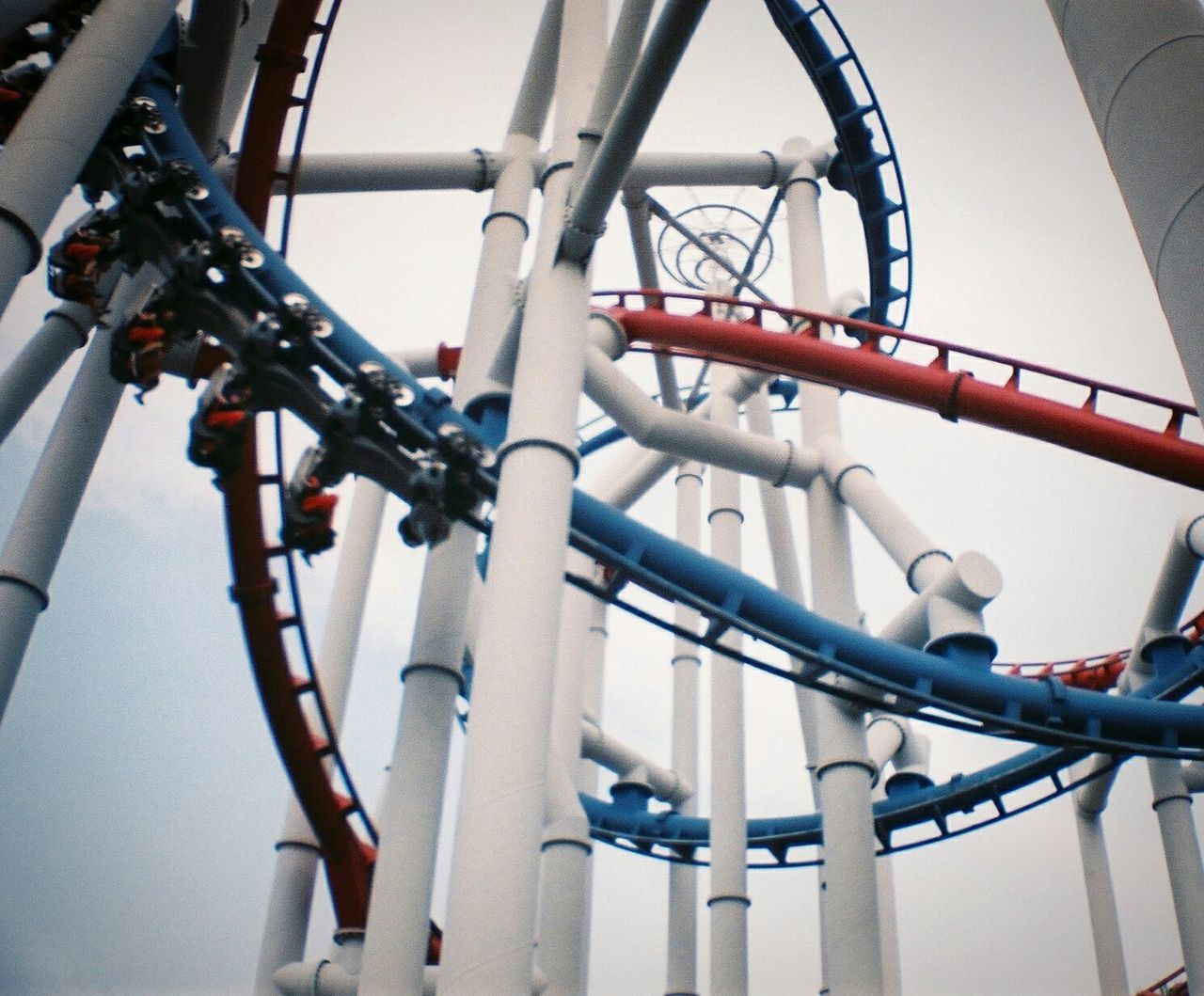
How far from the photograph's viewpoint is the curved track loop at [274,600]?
23.6 ft

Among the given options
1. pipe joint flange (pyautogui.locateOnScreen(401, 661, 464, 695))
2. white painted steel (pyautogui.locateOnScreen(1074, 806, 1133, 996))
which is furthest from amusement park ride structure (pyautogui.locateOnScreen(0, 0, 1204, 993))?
white painted steel (pyautogui.locateOnScreen(1074, 806, 1133, 996))

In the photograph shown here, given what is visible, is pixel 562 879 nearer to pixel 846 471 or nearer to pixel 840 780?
pixel 840 780

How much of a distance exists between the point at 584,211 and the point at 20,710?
45.6 feet

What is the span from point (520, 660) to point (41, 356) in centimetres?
465

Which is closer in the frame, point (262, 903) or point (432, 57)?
point (432, 57)

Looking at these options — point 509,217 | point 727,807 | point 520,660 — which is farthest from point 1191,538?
point 520,660

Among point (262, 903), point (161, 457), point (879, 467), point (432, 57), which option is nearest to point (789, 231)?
point (432, 57)

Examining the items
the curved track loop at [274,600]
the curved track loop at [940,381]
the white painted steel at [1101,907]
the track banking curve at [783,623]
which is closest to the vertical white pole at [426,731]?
the track banking curve at [783,623]

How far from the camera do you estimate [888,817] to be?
33.5 feet

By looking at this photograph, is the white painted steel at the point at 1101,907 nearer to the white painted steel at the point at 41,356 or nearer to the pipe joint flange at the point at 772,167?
the pipe joint flange at the point at 772,167

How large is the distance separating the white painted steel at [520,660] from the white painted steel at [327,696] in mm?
3378

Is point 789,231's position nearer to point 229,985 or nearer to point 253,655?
point 253,655

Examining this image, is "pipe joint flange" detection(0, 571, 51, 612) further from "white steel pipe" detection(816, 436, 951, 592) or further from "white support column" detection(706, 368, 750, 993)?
"white steel pipe" detection(816, 436, 951, 592)

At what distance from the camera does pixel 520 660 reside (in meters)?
4.48
